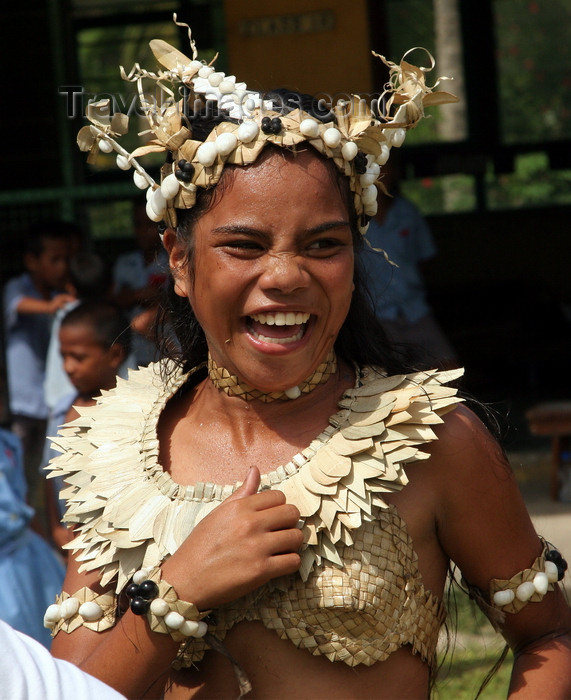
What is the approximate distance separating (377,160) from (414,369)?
45cm

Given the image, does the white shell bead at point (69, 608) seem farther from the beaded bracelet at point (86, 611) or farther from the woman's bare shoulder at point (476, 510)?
the woman's bare shoulder at point (476, 510)

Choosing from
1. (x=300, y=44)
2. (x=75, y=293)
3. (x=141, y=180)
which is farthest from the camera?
(x=300, y=44)

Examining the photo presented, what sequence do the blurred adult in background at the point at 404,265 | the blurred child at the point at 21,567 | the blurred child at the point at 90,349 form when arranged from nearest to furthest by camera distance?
the blurred child at the point at 21,567 < the blurred child at the point at 90,349 < the blurred adult in background at the point at 404,265

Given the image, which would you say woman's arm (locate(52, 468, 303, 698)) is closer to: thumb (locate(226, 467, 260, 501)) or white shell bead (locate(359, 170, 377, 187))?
thumb (locate(226, 467, 260, 501))

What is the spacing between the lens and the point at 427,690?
2.04 metres

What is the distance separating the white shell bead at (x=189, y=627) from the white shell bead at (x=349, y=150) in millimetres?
915

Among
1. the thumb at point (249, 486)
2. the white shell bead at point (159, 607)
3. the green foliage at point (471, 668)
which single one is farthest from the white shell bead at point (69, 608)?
the green foliage at point (471, 668)

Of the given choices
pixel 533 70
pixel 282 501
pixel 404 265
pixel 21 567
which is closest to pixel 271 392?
pixel 282 501

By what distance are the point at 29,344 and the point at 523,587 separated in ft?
15.4

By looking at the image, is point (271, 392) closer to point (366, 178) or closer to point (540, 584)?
point (366, 178)

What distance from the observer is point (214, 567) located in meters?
1.81

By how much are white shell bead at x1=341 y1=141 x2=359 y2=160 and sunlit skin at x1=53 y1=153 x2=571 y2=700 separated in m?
0.06

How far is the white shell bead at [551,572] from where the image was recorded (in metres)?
1.99

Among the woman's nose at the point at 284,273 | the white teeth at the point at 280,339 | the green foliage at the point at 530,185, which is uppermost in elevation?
the green foliage at the point at 530,185
